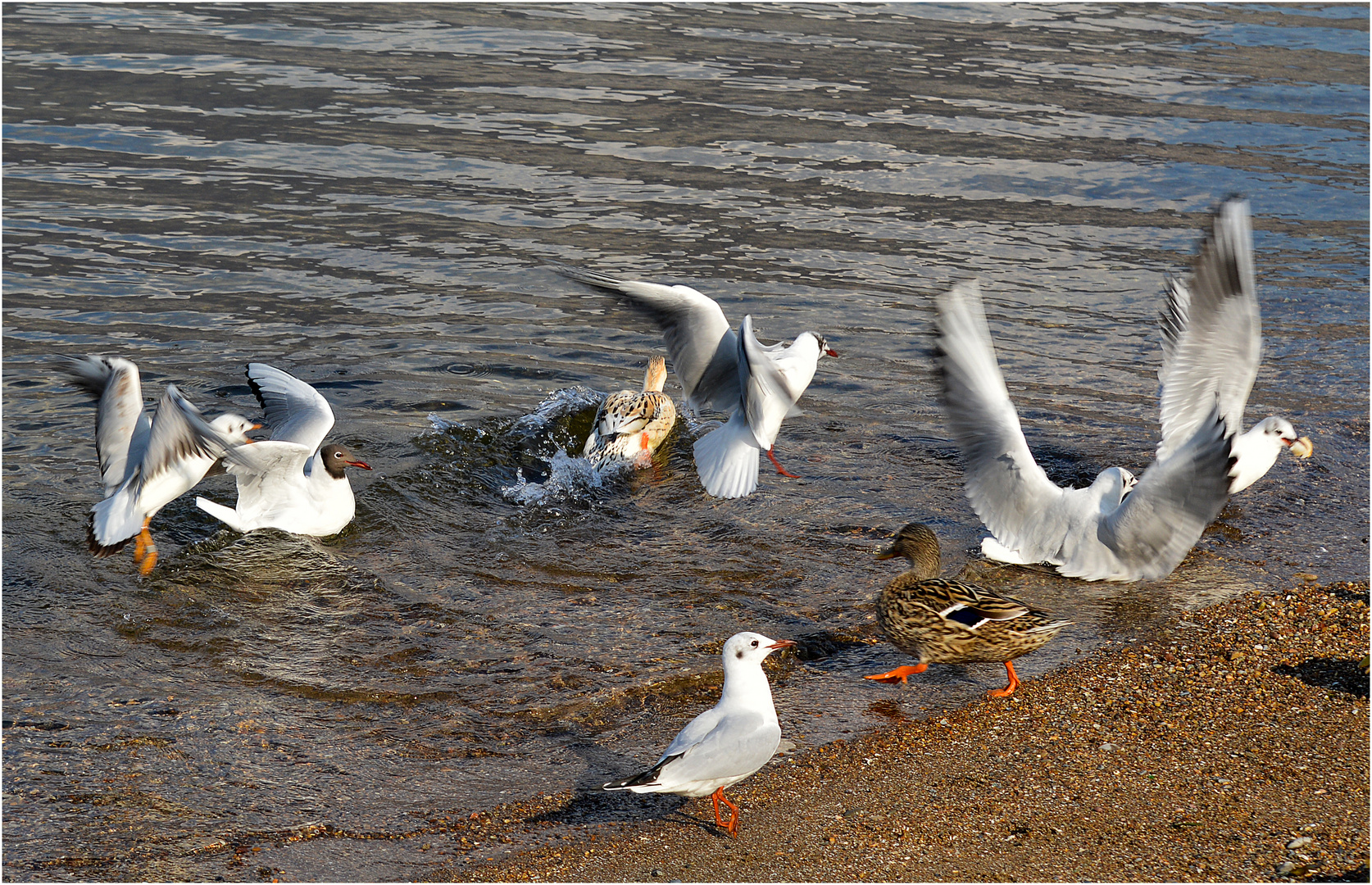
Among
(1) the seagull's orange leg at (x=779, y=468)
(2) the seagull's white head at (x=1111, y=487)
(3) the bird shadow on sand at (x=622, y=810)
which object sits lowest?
(3) the bird shadow on sand at (x=622, y=810)

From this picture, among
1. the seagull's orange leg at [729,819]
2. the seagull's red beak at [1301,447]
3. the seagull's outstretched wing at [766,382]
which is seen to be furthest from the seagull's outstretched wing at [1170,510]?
the seagull's orange leg at [729,819]

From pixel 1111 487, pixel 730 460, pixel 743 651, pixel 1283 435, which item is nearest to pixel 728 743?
pixel 743 651

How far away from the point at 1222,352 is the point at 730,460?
10.8 feet

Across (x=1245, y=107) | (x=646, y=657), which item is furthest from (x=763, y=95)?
(x=646, y=657)

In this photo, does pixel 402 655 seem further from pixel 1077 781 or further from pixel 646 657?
pixel 1077 781

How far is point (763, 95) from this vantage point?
18359mm

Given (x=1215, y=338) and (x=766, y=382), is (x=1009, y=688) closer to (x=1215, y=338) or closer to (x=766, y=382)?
(x=766, y=382)

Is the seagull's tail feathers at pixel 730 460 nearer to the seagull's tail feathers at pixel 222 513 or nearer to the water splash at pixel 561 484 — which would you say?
the water splash at pixel 561 484

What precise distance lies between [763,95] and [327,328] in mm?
9393

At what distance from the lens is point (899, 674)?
5836 mm

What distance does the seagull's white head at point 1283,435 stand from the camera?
7863 millimetres

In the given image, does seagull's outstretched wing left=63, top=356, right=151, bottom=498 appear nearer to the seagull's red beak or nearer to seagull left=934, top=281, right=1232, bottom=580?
seagull left=934, top=281, right=1232, bottom=580

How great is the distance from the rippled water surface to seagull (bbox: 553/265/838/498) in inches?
13.0

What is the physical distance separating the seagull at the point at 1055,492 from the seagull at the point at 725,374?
4.44 ft
